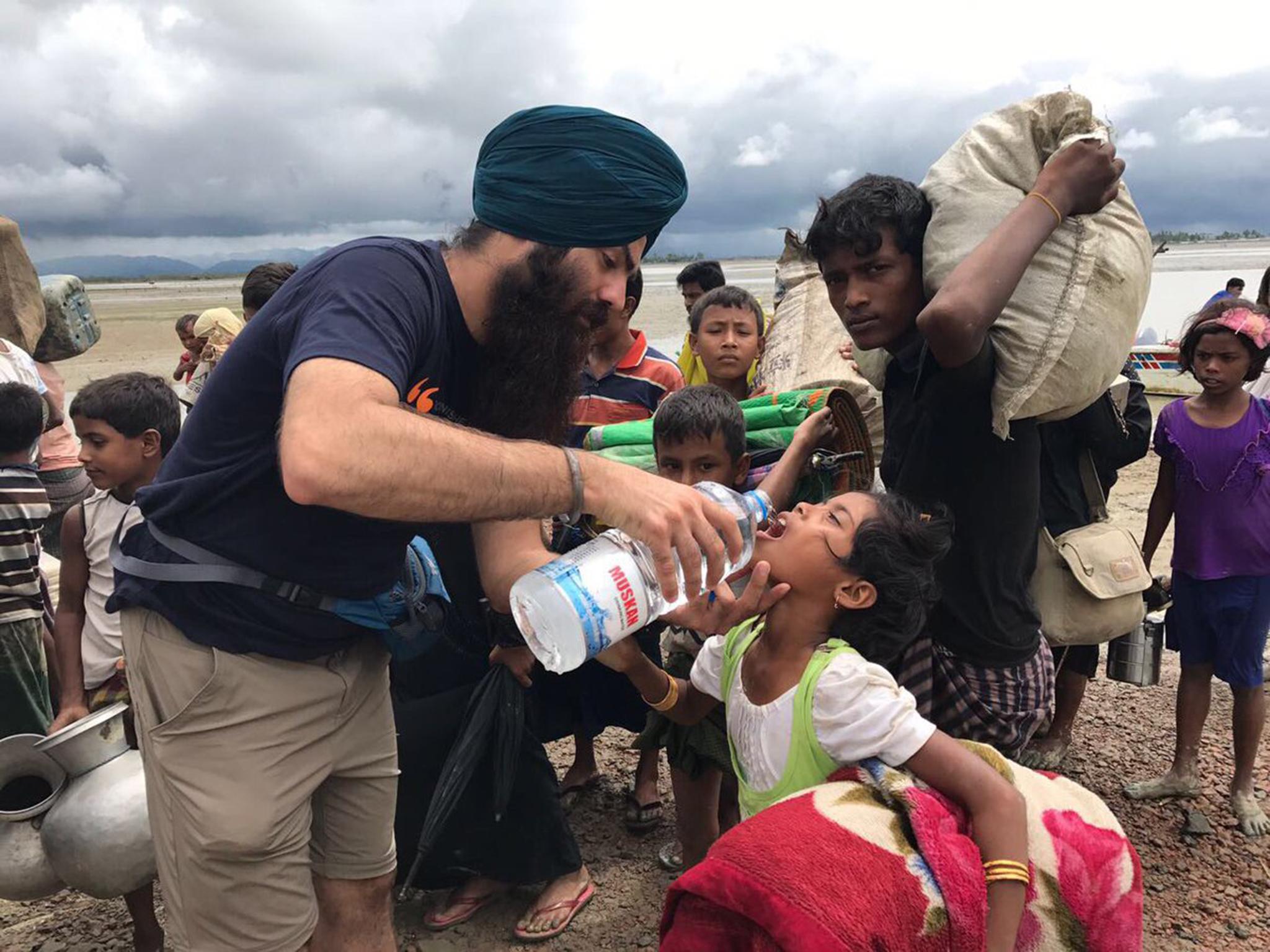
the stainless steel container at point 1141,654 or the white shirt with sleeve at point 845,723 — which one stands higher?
the white shirt with sleeve at point 845,723

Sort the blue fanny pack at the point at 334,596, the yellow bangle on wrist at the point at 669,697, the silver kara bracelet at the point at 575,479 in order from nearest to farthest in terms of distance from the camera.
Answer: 1. the silver kara bracelet at the point at 575,479
2. the blue fanny pack at the point at 334,596
3. the yellow bangle on wrist at the point at 669,697

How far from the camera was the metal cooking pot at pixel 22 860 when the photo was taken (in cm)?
283

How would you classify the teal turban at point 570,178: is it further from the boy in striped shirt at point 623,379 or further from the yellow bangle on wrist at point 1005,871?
the boy in striped shirt at point 623,379

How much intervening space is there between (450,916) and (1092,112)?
3143mm

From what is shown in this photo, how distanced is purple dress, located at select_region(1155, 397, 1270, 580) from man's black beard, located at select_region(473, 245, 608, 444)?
2.99 m

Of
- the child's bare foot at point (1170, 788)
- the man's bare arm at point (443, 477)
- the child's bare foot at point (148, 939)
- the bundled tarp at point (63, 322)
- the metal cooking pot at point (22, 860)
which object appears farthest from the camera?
the bundled tarp at point (63, 322)

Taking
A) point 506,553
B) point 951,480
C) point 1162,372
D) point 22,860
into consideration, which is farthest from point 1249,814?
point 1162,372

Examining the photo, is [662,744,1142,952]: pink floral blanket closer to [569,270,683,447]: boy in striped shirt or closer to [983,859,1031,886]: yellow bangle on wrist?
[983,859,1031,886]: yellow bangle on wrist

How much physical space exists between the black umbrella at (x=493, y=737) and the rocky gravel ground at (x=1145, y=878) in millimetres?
594

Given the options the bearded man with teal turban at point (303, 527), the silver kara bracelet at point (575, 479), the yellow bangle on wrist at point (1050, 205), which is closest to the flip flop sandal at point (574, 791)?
the bearded man with teal turban at point (303, 527)

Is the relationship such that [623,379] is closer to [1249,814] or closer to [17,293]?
[1249,814]

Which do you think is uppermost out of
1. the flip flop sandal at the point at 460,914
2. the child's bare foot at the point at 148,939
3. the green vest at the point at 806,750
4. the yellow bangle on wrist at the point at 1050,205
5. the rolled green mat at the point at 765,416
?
the yellow bangle on wrist at the point at 1050,205

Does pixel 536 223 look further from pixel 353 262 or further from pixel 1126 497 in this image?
pixel 1126 497

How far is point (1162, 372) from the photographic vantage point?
43.4 feet
